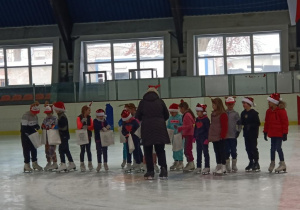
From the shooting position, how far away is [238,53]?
34312mm

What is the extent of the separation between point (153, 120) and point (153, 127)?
130 millimetres

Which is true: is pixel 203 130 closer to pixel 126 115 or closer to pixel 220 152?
pixel 220 152

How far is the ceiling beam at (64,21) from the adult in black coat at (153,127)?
22830mm

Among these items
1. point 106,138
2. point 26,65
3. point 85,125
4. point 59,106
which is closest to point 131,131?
point 106,138

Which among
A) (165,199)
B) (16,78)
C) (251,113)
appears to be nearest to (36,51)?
(16,78)

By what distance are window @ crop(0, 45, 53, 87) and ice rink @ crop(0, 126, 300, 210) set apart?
2324cm

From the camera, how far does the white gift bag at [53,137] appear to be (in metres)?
13.0

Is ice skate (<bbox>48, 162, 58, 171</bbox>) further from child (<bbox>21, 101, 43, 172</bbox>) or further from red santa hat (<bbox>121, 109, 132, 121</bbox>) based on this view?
red santa hat (<bbox>121, 109, 132, 121</bbox>)

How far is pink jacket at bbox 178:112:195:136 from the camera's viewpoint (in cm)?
1243

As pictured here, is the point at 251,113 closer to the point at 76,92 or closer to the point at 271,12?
the point at 76,92

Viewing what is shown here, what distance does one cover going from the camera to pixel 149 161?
1138 cm

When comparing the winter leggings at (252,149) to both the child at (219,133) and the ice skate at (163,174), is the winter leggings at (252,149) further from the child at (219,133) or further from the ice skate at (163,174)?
the ice skate at (163,174)

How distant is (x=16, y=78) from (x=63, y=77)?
10.4ft

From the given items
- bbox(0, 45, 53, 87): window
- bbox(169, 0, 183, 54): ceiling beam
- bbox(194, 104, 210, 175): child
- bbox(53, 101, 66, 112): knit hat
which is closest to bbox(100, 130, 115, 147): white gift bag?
bbox(53, 101, 66, 112): knit hat
